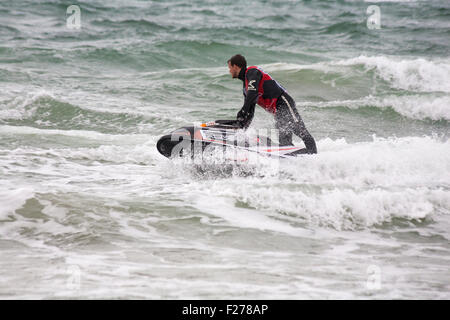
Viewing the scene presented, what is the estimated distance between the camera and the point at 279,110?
25.0 ft

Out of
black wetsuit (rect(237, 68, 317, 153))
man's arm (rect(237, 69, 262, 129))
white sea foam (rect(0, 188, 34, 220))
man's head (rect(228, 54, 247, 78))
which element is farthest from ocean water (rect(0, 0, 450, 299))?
man's head (rect(228, 54, 247, 78))

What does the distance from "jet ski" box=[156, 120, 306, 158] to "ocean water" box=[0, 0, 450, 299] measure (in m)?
0.25

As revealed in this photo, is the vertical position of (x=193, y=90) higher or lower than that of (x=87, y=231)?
higher

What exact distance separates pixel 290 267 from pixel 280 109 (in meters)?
3.34

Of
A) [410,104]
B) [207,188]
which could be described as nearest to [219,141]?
[207,188]

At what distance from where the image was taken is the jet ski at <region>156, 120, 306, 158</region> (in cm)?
751

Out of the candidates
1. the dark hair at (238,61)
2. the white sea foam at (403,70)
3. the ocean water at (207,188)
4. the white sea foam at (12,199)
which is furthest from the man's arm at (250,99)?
the white sea foam at (403,70)

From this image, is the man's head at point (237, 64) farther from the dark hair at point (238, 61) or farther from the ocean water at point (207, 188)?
the ocean water at point (207, 188)

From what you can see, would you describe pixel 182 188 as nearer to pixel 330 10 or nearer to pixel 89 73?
pixel 89 73

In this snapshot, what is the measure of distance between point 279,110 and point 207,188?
1.64 m

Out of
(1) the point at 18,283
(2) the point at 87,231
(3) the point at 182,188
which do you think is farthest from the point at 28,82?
(1) the point at 18,283

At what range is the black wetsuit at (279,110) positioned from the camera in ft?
23.8

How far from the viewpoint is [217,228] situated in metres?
5.83

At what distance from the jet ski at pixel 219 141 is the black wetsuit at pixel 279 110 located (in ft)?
0.54
